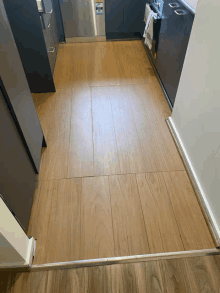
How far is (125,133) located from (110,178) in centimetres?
47

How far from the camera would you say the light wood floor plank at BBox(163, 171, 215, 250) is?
48.7 inches

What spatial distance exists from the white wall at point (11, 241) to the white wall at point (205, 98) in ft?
3.37

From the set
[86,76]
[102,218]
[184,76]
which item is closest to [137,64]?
[86,76]

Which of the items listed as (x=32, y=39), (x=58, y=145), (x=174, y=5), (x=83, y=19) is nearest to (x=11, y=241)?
(x=58, y=145)

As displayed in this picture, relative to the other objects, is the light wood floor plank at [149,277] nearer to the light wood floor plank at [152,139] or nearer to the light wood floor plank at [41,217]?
the light wood floor plank at [41,217]

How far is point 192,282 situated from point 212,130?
78cm

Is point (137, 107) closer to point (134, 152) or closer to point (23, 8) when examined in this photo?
point (134, 152)

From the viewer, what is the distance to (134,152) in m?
1.70

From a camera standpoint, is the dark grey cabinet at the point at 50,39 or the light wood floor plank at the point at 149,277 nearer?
the light wood floor plank at the point at 149,277

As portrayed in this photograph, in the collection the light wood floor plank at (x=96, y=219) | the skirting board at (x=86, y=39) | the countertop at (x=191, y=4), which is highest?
the countertop at (x=191, y=4)

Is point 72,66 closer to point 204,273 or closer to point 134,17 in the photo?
point 134,17

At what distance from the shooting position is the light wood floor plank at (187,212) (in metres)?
1.24

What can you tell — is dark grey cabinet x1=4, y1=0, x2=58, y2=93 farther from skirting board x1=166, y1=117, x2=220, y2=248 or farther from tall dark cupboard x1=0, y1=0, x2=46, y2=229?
skirting board x1=166, y1=117, x2=220, y2=248

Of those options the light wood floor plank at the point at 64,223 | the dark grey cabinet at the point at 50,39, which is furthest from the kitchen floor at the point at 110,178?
the dark grey cabinet at the point at 50,39
